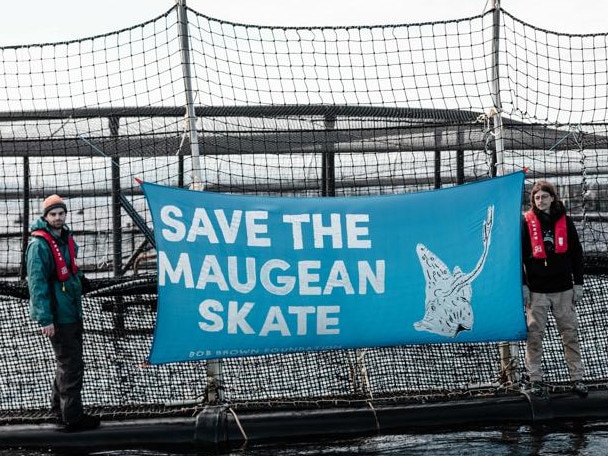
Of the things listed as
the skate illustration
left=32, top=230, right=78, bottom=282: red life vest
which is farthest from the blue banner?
left=32, top=230, right=78, bottom=282: red life vest

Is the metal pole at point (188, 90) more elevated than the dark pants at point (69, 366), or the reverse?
the metal pole at point (188, 90)

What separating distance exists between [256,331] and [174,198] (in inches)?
46.7

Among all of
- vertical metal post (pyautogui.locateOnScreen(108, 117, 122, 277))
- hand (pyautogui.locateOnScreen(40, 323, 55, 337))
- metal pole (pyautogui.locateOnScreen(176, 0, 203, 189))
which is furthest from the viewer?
vertical metal post (pyautogui.locateOnScreen(108, 117, 122, 277))

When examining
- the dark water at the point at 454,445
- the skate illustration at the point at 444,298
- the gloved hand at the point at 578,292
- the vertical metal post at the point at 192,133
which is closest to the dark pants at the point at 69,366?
the dark water at the point at 454,445

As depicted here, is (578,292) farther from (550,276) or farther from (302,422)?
(302,422)

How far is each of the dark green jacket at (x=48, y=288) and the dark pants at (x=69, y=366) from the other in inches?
3.3

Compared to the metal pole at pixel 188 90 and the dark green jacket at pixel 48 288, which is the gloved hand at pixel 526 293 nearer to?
the metal pole at pixel 188 90

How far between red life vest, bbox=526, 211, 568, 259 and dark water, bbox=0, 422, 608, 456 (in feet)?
4.54

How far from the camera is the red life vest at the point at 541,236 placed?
6.44 meters

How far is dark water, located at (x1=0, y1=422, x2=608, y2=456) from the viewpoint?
18.9ft

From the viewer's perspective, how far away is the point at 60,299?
5879mm

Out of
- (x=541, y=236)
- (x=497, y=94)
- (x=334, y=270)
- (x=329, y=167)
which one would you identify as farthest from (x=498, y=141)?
(x=329, y=167)

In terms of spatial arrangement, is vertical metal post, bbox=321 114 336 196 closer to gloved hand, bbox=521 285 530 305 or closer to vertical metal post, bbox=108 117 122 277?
vertical metal post, bbox=108 117 122 277

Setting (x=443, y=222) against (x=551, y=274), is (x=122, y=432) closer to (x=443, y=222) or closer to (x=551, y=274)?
(x=443, y=222)
